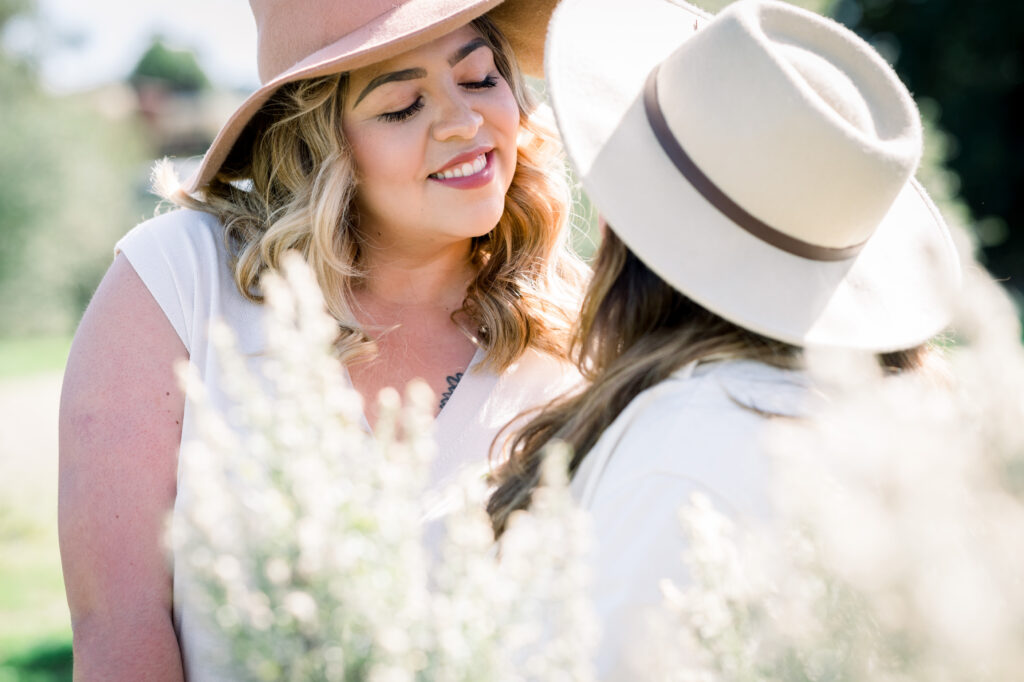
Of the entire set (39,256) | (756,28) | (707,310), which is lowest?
(39,256)

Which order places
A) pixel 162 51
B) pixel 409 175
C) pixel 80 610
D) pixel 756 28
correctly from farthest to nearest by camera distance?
pixel 162 51 → pixel 409 175 → pixel 80 610 → pixel 756 28

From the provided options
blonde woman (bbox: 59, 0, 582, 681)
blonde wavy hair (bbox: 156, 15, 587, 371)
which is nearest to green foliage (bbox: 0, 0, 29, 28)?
blonde wavy hair (bbox: 156, 15, 587, 371)

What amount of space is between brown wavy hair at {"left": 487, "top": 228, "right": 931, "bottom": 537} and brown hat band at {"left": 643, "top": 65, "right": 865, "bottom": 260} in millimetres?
160

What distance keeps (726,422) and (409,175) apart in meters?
1.55

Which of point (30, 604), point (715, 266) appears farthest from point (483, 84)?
point (30, 604)

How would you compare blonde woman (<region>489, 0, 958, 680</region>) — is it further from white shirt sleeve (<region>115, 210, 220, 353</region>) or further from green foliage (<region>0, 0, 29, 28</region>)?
green foliage (<region>0, 0, 29, 28</region>)

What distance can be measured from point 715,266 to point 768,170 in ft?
0.57

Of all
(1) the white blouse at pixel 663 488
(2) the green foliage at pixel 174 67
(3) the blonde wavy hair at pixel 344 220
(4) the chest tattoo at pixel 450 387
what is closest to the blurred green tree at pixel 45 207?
(3) the blonde wavy hair at pixel 344 220

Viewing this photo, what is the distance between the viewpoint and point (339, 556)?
972 millimetres

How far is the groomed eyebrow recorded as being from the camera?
276cm

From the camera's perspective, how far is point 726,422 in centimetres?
150

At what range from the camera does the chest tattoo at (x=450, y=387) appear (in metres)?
2.89

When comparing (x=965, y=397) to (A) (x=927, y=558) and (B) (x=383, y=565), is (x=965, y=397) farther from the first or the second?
(B) (x=383, y=565)

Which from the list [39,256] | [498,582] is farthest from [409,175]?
[39,256]
